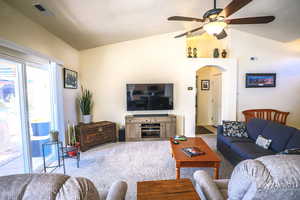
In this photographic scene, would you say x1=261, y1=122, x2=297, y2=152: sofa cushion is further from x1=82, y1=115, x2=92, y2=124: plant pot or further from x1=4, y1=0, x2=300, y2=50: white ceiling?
x1=82, y1=115, x2=92, y2=124: plant pot

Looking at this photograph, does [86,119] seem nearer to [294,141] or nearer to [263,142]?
[263,142]

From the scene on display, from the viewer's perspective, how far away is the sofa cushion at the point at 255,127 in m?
3.01

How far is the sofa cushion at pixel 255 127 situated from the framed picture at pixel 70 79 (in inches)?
169

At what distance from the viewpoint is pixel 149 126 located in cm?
443

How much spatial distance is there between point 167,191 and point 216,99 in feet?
17.4

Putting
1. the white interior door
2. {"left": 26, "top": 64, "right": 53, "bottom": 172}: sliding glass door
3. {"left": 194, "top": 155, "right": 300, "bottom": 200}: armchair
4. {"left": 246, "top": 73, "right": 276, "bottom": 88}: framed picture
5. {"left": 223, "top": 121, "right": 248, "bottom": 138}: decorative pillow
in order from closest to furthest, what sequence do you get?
{"left": 194, "top": 155, "right": 300, "bottom": 200}: armchair
{"left": 26, "top": 64, "right": 53, "bottom": 172}: sliding glass door
{"left": 223, "top": 121, "right": 248, "bottom": 138}: decorative pillow
{"left": 246, "top": 73, "right": 276, "bottom": 88}: framed picture
the white interior door

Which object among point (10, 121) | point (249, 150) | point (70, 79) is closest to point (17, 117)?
point (10, 121)

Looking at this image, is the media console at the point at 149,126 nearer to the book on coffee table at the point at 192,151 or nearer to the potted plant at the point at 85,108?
the potted plant at the point at 85,108

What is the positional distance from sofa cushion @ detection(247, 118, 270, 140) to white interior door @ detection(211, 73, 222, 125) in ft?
7.75

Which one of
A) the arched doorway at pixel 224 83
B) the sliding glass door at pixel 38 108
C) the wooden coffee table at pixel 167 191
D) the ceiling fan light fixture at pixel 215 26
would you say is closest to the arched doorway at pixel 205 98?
the arched doorway at pixel 224 83

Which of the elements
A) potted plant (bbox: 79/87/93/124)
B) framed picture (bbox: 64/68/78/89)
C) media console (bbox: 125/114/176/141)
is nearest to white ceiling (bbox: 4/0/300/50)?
framed picture (bbox: 64/68/78/89)

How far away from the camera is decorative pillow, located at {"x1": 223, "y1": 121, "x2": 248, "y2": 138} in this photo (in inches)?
129

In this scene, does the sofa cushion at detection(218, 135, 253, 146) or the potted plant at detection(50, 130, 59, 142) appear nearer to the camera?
the potted plant at detection(50, 130, 59, 142)

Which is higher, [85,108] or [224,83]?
[224,83]
